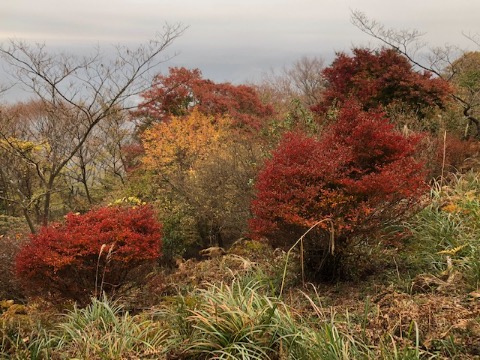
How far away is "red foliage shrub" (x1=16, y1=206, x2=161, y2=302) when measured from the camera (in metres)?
5.60

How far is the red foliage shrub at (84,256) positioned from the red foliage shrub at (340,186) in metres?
1.92

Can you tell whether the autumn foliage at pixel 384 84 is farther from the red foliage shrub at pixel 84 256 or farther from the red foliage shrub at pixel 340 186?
the red foliage shrub at pixel 84 256

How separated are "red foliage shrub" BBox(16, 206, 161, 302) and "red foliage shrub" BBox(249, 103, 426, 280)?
1.92 meters

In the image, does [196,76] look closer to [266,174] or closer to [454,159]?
[454,159]

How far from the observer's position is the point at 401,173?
484 centimetres

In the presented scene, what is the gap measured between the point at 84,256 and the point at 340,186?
11.1 ft

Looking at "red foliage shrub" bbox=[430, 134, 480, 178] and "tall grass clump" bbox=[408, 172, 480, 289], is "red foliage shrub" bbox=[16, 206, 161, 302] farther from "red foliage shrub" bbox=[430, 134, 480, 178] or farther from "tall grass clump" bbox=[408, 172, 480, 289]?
"red foliage shrub" bbox=[430, 134, 480, 178]

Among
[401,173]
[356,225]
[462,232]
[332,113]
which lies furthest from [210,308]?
[332,113]

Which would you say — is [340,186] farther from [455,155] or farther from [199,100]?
[199,100]

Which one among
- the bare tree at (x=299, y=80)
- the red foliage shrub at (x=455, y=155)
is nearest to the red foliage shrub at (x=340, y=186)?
the red foliage shrub at (x=455, y=155)

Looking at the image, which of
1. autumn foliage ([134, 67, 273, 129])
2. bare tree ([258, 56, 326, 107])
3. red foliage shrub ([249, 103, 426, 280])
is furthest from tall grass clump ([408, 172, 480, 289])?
bare tree ([258, 56, 326, 107])

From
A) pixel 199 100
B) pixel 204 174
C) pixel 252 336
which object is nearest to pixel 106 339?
pixel 252 336

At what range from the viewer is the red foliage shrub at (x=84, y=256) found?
5.60m

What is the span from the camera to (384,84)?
40.5ft
